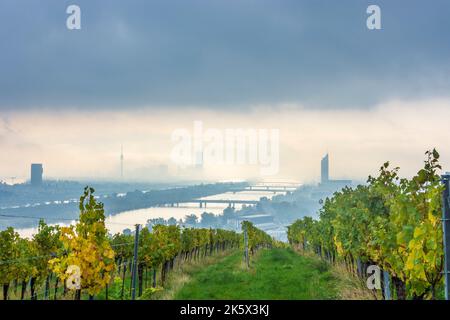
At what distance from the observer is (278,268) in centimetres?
2019

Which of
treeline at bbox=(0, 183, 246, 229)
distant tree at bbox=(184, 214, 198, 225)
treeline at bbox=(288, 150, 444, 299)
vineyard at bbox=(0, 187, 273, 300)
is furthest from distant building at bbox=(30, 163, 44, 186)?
treeline at bbox=(288, 150, 444, 299)

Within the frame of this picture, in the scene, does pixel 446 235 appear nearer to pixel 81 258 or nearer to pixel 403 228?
pixel 403 228

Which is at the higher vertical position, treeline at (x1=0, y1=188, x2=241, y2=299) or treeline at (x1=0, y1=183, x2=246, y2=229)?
treeline at (x1=0, y1=188, x2=241, y2=299)

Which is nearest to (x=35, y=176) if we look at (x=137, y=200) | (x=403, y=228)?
(x=137, y=200)

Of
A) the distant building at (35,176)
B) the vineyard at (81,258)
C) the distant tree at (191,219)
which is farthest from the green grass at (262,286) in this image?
the distant tree at (191,219)

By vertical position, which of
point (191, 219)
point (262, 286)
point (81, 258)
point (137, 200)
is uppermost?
point (81, 258)

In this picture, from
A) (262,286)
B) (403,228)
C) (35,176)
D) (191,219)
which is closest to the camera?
(403,228)

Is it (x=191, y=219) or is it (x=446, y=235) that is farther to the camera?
(x=191, y=219)

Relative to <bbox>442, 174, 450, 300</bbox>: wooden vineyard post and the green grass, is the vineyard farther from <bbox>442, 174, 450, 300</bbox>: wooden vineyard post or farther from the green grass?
<bbox>442, 174, 450, 300</bbox>: wooden vineyard post

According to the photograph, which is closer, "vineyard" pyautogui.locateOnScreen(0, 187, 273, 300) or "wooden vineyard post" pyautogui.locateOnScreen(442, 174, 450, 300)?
"wooden vineyard post" pyautogui.locateOnScreen(442, 174, 450, 300)

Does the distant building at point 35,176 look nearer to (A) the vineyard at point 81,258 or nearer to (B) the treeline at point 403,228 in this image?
(A) the vineyard at point 81,258
